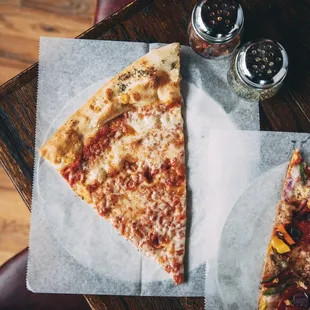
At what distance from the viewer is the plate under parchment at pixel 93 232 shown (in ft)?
6.15

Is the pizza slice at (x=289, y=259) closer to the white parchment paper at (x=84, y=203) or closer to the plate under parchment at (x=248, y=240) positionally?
the plate under parchment at (x=248, y=240)

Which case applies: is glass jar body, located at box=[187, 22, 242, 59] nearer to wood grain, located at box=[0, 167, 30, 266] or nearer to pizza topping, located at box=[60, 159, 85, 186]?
pizza topping, located at box=[60, 159, 85, 186]

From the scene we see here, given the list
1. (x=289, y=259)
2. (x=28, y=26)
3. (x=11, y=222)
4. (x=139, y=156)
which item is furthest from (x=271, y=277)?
(x=28, y=26)

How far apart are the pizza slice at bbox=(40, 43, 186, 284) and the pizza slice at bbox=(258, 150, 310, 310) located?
316 millimetres

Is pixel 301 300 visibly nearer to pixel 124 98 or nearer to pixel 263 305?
pixel 263 305

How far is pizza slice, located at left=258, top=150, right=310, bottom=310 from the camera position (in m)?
1.85

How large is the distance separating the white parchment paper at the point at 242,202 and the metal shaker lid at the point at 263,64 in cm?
21

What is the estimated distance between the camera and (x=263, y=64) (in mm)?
1810

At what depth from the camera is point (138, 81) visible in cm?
186

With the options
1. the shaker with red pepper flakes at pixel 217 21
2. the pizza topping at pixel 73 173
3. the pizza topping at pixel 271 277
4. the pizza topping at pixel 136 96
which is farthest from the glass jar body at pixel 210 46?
the pizza topping at pixel 271 277

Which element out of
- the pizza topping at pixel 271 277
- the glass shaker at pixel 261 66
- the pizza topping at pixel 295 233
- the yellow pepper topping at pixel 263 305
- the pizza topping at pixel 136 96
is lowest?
the yellow pepper topping at pixel 263 305

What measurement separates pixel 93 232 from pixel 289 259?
70 cm

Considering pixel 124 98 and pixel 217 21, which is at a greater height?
pixel 217 21

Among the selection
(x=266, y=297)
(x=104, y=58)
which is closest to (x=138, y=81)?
(x=104, y=58)
